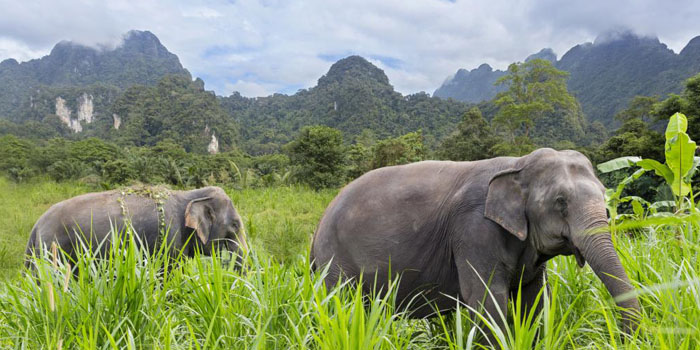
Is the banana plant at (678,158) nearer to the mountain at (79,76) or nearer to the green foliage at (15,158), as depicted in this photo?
the green foliage at (15,158)

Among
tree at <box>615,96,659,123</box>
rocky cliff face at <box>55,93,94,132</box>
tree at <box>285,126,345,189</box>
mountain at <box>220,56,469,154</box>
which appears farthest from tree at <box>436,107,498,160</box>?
rocky cliff face at <box>55,93,94,132</box>

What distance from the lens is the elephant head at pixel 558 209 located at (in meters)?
1.87

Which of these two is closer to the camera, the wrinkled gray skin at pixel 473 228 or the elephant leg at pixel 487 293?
the wrinkled gray skin at pixel 473 228

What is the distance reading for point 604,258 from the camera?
185 centimetres

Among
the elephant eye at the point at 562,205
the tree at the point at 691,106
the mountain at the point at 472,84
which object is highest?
the mountain at the point at 472,84

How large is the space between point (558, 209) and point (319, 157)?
18.0 m

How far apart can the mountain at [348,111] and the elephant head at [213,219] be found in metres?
41.9

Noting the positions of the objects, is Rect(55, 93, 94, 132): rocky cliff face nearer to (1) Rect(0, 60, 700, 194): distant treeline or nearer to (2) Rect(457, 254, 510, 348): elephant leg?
(1) Rect(0, 60, 700, 194): distant treeline

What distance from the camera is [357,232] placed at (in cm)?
244

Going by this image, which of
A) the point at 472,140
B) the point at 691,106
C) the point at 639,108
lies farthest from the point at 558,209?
the point at 639,108

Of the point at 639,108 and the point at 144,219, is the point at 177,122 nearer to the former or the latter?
the point at 639,108

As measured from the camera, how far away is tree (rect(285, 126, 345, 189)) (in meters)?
19.5

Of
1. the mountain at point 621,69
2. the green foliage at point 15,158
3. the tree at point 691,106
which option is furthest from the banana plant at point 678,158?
the mountain at point 621,69

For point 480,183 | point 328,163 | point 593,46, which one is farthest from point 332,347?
point 593,46
